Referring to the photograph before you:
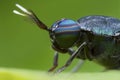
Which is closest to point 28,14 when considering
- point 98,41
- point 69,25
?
point 69,25

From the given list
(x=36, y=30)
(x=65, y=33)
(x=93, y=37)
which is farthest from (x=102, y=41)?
(x=36, y=30)

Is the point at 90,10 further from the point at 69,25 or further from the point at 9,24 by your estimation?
the point at 9,24

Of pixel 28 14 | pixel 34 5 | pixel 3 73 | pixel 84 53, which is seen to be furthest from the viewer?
pixel 34 5

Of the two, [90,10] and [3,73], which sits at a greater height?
[3,73]

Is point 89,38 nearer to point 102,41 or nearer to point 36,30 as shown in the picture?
point 102,41

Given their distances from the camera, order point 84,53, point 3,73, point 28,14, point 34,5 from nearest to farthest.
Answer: point 3,73
point 28,14
point 84,53
point 34,5
